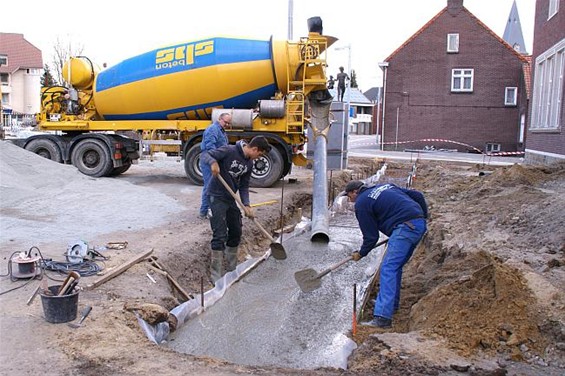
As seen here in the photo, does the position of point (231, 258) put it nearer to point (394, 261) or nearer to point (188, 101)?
point (394, 261)

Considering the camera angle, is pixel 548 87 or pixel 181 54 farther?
pixel 548 87

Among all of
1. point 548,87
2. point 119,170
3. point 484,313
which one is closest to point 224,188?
point 484,313

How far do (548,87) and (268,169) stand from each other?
9427mm

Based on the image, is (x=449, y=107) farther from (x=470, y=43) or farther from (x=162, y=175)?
(x=162, y=175)

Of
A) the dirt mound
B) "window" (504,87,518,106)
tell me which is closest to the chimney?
"window" (504,87,518,106)

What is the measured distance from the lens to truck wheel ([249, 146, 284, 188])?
11703 mm

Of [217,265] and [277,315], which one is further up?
[217,265]

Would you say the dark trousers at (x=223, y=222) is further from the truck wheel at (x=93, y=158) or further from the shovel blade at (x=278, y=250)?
the truck wheel at (x=93, y=158)

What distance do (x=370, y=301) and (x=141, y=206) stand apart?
16.1 ft

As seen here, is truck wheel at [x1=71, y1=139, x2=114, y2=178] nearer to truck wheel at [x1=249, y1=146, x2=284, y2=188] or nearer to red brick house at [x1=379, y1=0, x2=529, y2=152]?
truck wheel at [x1=249, y1=146, x2=284, y2=188]

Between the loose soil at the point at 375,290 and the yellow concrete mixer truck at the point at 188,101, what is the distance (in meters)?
1.88

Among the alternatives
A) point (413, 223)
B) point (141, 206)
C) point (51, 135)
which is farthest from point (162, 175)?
point (413, 223)

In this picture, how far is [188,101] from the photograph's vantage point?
38.5ft

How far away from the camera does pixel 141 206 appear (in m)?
9.25
